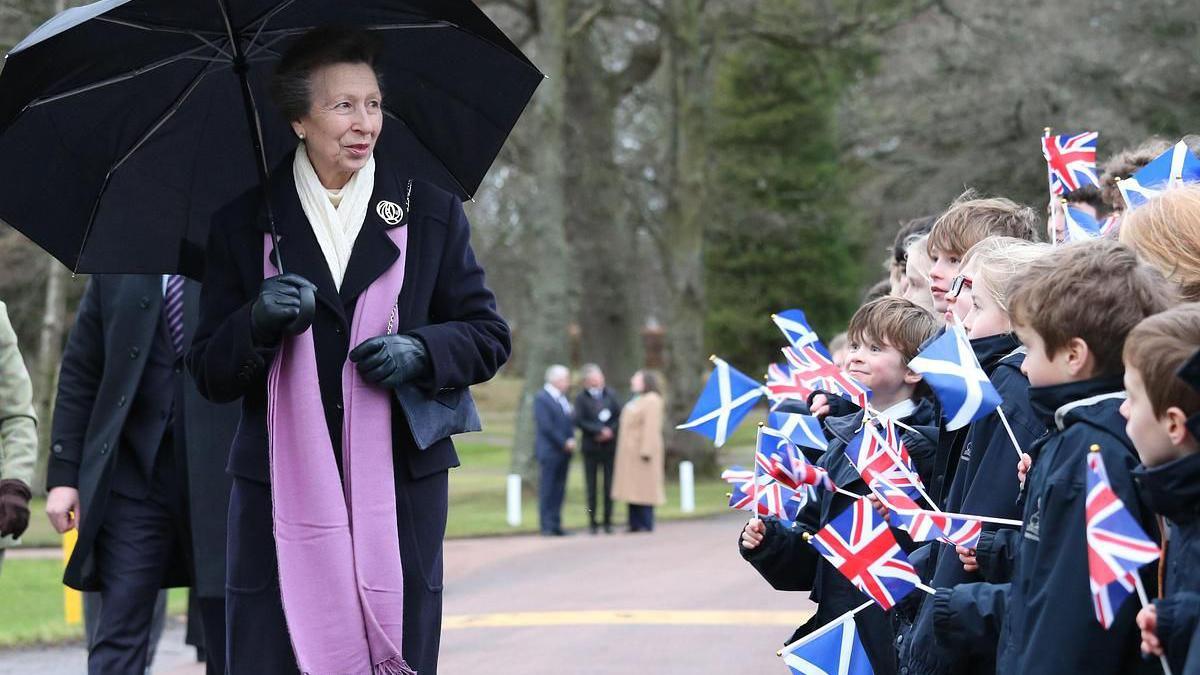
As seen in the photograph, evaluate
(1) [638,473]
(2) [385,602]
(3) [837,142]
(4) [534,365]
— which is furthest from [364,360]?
(3) [837,142]

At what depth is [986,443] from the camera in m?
4.18

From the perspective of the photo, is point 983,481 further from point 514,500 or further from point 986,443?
point 514,500

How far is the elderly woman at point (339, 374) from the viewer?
405 cm

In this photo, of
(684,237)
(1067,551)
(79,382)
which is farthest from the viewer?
(684,237)

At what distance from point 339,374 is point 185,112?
1.02 metres

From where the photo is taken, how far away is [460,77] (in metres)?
4.77

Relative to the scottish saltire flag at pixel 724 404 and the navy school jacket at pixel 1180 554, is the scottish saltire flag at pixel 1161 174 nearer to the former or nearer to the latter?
the scottish saltire flag at pixel 724 404

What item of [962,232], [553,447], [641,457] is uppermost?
[962,232]

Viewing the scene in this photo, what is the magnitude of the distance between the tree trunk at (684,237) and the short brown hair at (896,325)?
2329 cm

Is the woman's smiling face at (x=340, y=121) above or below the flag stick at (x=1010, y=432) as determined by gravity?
above

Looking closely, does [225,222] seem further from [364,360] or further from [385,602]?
[385,602]

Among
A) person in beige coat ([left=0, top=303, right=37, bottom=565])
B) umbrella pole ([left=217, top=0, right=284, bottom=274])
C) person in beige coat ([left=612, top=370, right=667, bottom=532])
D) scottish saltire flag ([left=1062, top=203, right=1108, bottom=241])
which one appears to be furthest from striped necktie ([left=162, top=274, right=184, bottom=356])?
person in beige coat ([left=612, top=370, right=667, bottom=532])

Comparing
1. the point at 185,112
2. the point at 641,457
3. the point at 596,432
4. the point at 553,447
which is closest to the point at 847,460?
the point at 185,112

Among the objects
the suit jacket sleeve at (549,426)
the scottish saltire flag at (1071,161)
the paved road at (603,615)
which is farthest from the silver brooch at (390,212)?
the suit jacket sleeve at (549,426)
